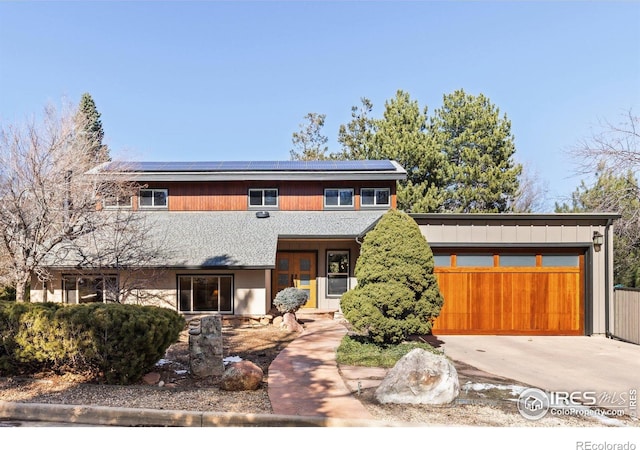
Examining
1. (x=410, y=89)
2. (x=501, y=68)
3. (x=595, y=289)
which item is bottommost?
(x=595, y=289)

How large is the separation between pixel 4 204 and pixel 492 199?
890 inches

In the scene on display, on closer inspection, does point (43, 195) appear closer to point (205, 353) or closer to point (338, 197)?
point (205, 353)

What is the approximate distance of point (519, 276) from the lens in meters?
11.6

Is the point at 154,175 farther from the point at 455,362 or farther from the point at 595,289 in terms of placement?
the point at 595,289

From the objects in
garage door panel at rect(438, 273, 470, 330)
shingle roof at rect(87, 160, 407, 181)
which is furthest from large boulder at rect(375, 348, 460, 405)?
shingle roof at rect(87, 160, 407, 181)

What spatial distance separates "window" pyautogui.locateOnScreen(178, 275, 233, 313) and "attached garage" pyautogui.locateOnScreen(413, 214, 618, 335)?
6.79 meters

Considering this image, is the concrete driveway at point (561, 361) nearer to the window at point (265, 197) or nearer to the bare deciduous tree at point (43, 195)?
the window at point (265, 197)

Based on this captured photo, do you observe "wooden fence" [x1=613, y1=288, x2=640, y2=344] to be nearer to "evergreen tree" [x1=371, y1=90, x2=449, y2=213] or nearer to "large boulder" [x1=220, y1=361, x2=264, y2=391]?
"large boulder" [x1=220, y1=361, x2=264, y2=391]

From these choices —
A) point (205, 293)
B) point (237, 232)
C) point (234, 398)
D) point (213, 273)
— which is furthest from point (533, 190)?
point (234, 398)

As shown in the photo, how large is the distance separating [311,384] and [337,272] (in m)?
8.90

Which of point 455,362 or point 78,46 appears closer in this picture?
point 455,362

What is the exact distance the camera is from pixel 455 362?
8.32m

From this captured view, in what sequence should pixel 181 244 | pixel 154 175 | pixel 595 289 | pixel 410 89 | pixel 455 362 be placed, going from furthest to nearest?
pixel 410 89, pixel 154 175, pixel 181 244, pixel 595 289, pixel 455 362
